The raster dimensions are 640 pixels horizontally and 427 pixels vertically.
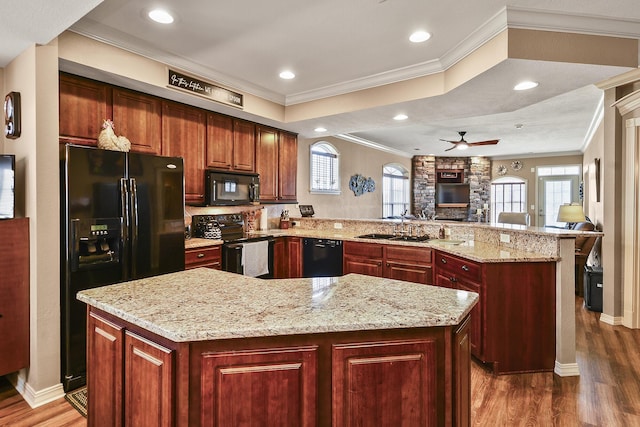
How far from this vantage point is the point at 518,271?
2770 mm

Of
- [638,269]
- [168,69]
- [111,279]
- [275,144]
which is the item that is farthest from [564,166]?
[111,279]

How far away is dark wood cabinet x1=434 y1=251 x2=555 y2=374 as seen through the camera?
109 inches

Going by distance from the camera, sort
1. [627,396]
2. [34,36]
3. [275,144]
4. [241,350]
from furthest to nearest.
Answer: [275,144] < [627,396] < [34,36] < [241,350]

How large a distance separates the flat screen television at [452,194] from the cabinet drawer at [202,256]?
314 inches

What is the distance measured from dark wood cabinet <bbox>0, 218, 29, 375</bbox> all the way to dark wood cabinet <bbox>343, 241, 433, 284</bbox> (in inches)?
117

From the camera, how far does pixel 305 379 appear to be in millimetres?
1225

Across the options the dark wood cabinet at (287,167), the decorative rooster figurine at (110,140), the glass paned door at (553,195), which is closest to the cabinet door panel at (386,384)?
the decorative rooster figurine at (110,140)

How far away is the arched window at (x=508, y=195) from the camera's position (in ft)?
33.7

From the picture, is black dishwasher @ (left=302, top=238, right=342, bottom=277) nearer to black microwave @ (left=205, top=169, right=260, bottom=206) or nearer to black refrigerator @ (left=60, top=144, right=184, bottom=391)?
black microwave @ (left=205, top=169, right=260, bottom=206)

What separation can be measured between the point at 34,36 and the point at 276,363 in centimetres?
256

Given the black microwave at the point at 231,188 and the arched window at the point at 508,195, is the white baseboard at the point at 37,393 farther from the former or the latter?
the arched window at the point at 508,195

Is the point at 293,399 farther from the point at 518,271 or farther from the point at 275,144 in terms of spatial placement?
the point at 275,144

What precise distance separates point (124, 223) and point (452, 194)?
938 centimetres

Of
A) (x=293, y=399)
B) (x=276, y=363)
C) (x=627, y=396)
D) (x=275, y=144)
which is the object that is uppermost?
(x=275, y=144)
